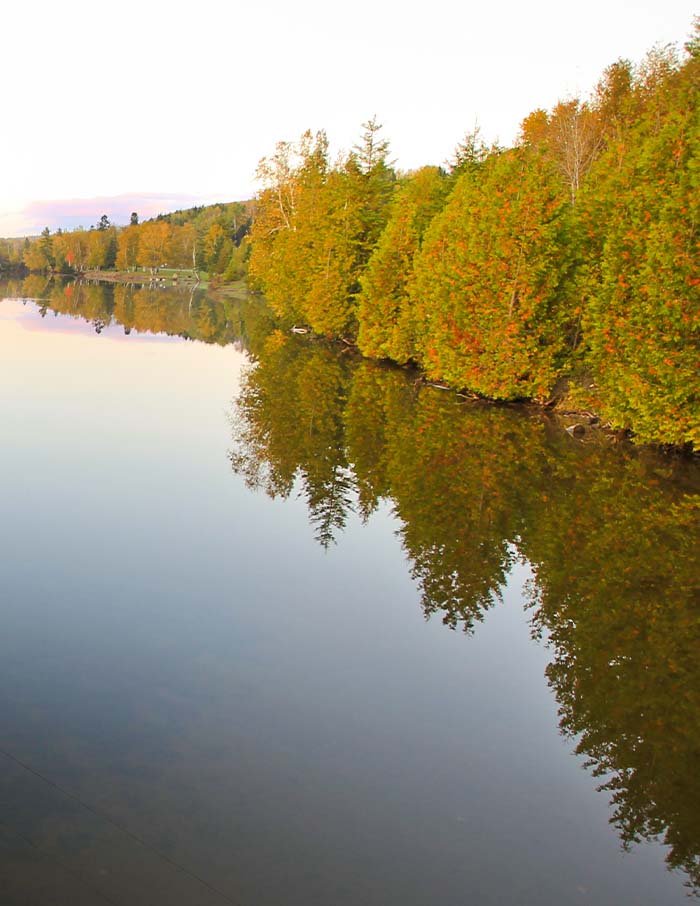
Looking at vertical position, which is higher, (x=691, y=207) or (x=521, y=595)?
(x=691, y=207)

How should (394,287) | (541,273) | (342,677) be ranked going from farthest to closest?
(394,287) → (541,273) → (342,677)

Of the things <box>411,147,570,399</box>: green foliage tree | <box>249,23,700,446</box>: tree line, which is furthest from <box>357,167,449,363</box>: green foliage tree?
<box>411,147,570,399</box>: green foliage tree

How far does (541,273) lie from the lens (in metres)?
25.3

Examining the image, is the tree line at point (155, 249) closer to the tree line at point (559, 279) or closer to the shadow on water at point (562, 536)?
the tree line at point (559, 279)

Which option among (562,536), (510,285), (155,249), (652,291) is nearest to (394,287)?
(510,285)

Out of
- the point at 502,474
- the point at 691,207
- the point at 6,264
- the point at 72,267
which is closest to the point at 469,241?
the point at 691,207

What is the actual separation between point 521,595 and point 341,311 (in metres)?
34.4

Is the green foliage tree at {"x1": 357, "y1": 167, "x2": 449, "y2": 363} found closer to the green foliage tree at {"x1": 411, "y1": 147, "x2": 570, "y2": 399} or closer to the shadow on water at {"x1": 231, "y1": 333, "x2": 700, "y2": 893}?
the green foliage tree at {"x1": 411, "y1": 147, "x2": 570, "y2": 399}

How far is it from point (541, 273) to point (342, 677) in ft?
64.6

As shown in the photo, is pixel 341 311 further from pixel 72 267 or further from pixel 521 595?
pixel 72 267

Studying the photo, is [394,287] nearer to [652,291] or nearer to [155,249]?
[652,291]

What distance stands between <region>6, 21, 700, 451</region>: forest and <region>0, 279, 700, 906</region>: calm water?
3461 millimetres

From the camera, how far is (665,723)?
7793mm

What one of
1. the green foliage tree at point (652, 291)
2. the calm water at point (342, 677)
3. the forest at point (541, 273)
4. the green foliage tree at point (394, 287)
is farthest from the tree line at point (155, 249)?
the calm water at point (342, 677)
